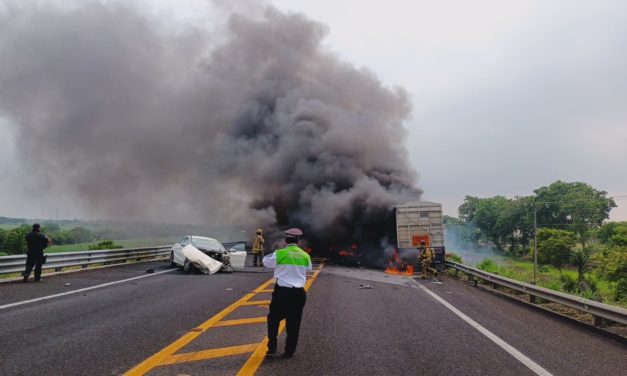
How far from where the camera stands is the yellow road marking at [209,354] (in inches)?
186

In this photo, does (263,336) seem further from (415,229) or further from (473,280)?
(415,229)

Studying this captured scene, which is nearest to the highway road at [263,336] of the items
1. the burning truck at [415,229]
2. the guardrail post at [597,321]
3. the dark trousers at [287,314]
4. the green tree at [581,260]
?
the dark trousers at [287,314]

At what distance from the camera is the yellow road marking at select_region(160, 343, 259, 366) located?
15.5 ft

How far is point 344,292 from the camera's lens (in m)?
11.0

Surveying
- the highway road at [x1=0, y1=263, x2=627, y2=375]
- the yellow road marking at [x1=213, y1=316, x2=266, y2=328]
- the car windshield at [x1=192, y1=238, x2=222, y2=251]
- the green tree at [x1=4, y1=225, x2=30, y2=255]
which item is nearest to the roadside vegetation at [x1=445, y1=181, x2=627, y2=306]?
the car windshield at [x1=192, y1=238, x2=222, y2=251]

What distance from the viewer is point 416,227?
21.7 metres

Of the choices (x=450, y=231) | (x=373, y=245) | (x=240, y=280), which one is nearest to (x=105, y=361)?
(x=240, y=280)

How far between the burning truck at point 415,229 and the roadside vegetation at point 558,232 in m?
25.1

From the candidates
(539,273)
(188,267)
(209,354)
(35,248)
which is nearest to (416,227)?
(188,267)

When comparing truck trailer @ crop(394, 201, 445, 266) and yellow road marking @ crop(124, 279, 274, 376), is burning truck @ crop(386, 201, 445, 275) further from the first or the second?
yellow road marking @ crop(124, 279, 274, 376)

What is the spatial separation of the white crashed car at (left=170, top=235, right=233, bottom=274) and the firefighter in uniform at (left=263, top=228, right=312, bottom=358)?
9889 millimetres

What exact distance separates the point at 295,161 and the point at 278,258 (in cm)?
2788

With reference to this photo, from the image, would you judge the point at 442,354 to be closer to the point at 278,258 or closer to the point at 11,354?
the point at 278,258

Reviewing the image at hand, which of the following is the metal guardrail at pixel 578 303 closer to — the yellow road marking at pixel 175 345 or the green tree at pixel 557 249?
the yellow road marking at pixel 175 345
